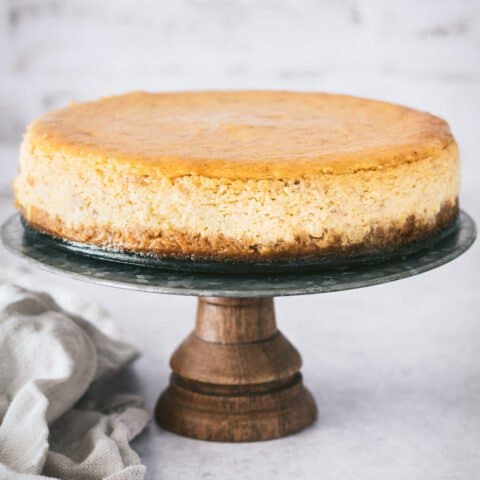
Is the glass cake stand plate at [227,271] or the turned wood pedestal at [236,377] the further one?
the turned wood pedestal at [236,377]

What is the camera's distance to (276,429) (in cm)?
153

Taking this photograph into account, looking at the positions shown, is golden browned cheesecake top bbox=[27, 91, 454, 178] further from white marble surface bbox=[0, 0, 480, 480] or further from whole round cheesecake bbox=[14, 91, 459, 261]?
white marble surface bbox=[0, 0, 480, 480]

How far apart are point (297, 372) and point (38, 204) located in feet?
1.34

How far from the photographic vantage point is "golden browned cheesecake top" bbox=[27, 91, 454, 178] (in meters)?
1.31

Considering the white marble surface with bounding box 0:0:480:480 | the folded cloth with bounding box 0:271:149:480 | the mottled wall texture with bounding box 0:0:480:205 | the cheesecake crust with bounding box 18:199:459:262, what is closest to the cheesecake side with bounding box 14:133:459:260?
the cheesecake crust with bounding box 18:199:459:262

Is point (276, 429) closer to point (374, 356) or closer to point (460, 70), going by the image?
point (374, 356)

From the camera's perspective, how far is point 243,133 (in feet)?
4.78

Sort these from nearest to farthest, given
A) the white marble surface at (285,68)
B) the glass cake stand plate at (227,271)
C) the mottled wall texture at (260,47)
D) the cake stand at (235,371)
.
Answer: the glass cake stand plate at (227,271) < the cake stand at (235,371) < the white marble surface at (285,68) < the mottled wall texture at (260,47)

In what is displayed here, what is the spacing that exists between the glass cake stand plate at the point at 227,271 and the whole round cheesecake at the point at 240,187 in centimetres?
1

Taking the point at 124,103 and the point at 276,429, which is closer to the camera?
the point at 276,429

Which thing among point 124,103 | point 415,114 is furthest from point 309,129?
point 124,103

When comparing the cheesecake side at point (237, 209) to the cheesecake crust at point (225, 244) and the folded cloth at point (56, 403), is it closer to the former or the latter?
the cheesecake crust at point (225, 244)

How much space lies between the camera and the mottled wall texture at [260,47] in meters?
2.47

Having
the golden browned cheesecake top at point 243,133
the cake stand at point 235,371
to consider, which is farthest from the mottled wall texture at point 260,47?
the cake stand at point 235,371
